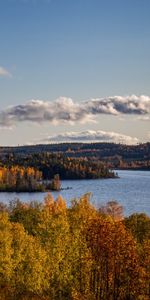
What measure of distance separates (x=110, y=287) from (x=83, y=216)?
20523mm

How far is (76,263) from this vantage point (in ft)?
165

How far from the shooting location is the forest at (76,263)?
39375 mm

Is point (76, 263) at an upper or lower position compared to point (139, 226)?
lower

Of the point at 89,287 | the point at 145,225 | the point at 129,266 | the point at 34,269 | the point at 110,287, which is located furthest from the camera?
the point at 145,225

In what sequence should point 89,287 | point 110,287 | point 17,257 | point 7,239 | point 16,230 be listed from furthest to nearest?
point 16,230
point 7,239
point 17,257
point 89,287
point 110,287

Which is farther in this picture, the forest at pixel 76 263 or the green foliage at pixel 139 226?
the green foliage at pixel 139 226

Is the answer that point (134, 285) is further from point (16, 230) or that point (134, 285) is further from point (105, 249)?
point (16, 230)

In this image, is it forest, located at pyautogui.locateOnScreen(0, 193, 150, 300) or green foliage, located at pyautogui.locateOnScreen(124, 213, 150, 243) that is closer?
forest, located at pyautogui.locateOnScreen(0, 193, 150, 300)

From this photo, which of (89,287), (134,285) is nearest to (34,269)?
(89,287)

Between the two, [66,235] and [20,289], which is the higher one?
[66,235]

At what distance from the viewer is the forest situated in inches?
1550

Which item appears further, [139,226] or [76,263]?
[139,226]

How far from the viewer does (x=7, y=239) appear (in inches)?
2354

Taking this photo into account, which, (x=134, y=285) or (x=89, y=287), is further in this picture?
(x=89, y=287)
